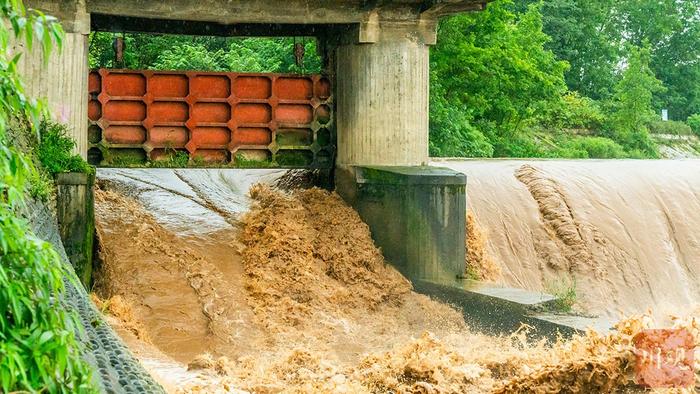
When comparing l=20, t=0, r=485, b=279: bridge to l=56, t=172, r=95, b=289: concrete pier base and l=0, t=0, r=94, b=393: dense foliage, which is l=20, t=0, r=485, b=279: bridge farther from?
l=0, t=0, r=94, b=393: dense foliage

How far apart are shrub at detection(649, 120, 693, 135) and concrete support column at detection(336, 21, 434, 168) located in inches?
1584

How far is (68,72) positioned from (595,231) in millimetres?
8996

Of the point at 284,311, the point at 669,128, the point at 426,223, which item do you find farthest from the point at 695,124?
the point at 284,311

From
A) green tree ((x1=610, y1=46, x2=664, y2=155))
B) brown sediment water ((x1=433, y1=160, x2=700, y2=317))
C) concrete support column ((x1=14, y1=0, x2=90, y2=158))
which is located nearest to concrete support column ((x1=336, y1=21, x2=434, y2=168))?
brown sediment water ((x1=433, y1=160, x2=700, y2=317))

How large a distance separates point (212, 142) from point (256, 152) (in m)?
0.69

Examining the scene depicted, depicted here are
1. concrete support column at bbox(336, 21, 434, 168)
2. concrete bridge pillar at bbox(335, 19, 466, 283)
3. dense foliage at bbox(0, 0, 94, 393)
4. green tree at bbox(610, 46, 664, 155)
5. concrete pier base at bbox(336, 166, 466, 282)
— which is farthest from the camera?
green tree at bbox(610, 46, 664, 155)

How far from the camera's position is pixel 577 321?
36.2ft

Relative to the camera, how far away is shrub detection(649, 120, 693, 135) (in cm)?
5312

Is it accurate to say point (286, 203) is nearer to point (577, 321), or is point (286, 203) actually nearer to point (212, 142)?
point (212, 142)

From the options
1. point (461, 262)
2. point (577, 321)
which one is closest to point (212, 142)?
point (461, 262)

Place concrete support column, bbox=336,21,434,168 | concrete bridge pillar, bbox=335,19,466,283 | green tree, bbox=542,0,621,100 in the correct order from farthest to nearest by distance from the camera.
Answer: green tree, bbox=542,0,621,100
concrete support column, bbox=336,21,434,168
concrete bridge pillar, bbox=335,19,466,283

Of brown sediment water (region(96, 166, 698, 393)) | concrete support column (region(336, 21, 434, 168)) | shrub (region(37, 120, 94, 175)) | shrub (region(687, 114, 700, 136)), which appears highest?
shrub (region(687, 114, 700, 136))

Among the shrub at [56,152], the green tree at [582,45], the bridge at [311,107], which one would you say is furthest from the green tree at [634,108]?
the shrub at [56,152]

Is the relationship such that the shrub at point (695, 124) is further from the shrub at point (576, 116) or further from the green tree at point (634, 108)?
the shrub at point (576, 116)
